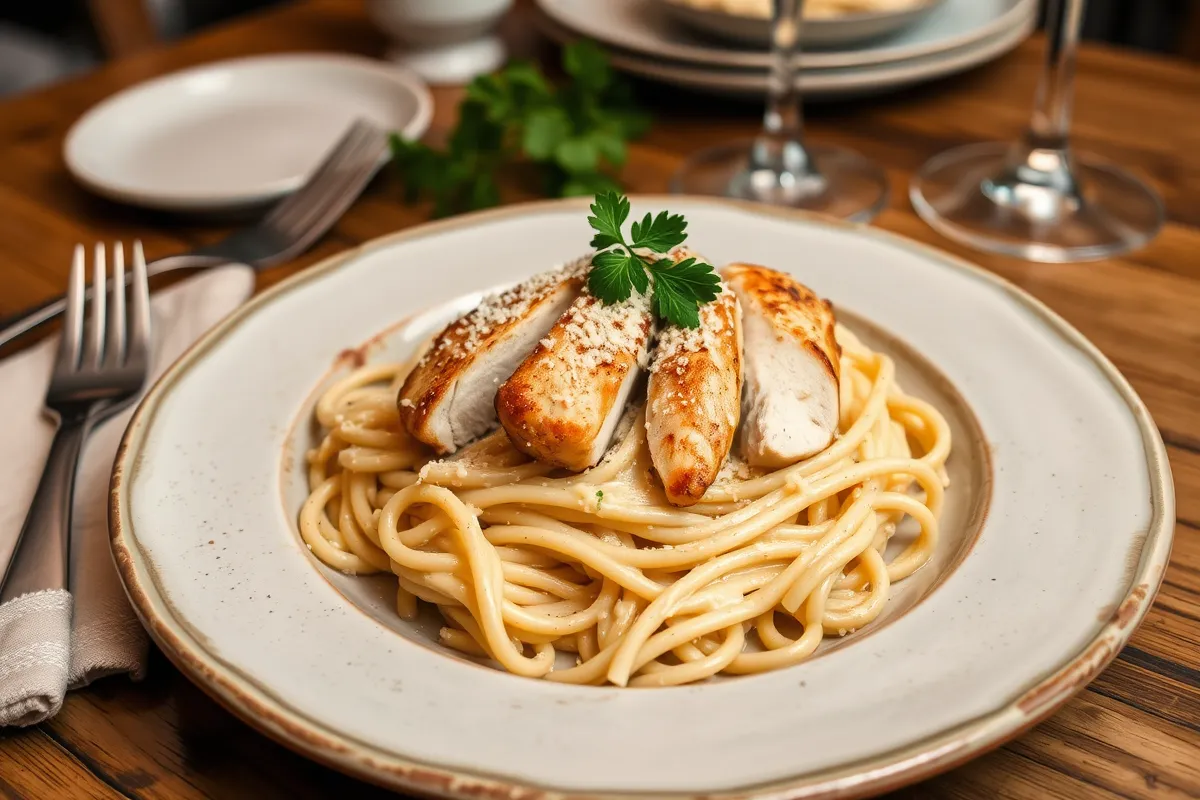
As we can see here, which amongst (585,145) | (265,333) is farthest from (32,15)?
(265,333)

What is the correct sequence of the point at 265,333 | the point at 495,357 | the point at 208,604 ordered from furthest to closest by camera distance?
the point at 265,333, the point at 495,357, the point at 208,604

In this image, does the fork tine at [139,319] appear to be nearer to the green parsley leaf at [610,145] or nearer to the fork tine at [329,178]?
the fork tine at [329,178]

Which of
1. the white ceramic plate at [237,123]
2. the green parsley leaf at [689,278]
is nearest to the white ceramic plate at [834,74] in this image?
the white ceramic plate at [237,123]

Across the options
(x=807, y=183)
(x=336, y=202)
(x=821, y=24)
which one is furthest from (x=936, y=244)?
(x=336, y=202)

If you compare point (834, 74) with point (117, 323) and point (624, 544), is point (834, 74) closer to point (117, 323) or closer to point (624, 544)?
point (624, 544)

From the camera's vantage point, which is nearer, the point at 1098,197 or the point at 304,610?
the point at 304,610

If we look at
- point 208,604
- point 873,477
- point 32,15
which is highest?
point 208,604

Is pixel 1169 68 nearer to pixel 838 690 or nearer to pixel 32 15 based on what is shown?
pixel 838 690
